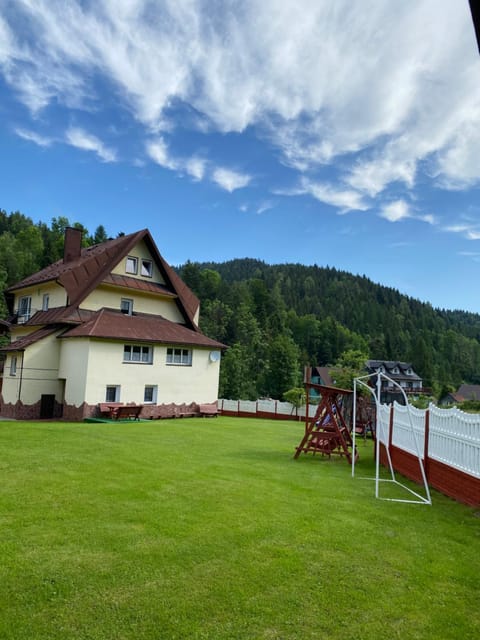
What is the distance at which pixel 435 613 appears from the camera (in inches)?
142

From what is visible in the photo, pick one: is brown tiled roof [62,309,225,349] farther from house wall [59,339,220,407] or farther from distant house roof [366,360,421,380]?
distant house roof [366,360,421,380]

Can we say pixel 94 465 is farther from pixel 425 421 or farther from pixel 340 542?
pixel 425 421

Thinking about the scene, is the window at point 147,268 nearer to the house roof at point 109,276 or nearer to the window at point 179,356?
the house roof at point 109,276

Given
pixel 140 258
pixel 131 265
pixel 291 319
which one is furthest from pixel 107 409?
pixel 291 319

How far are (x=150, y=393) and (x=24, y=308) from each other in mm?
11636

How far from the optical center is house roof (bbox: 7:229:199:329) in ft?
80.2

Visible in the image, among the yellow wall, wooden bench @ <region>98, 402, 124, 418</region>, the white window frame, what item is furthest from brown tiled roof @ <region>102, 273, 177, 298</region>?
wooden bench @ <region>98, 402, 124, 418</region>

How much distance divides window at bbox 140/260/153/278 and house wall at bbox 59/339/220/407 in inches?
222

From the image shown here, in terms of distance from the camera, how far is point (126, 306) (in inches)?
1062

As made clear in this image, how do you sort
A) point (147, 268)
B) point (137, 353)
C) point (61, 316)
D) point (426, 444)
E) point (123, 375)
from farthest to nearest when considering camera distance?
point (147, 268) → point (137, 353) → point (61, 316) → point (123, 375) → point (426, 444)

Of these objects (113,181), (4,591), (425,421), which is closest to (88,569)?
(4,591)

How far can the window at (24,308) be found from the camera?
28.5 metres

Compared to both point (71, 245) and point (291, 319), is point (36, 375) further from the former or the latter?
point (291, 319)

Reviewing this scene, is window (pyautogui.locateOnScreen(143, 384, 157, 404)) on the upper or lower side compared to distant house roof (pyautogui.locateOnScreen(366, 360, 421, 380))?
lower
